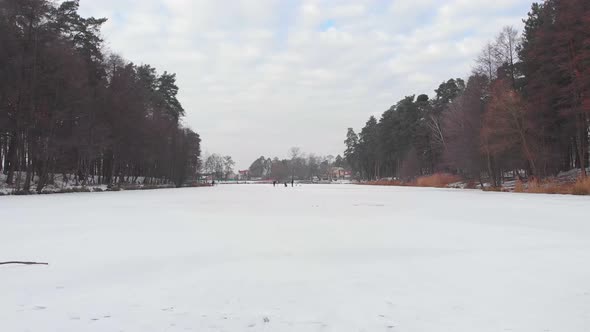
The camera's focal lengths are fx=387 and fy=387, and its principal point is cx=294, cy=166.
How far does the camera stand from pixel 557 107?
92.5ft

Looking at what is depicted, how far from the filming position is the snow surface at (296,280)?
303 centimetres

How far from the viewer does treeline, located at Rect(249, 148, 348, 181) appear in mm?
133875

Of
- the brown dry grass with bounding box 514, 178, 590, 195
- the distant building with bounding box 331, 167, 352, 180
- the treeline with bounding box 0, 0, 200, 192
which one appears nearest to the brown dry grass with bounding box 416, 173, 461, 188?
the brown dry grass with bounding box 514, 178, 590, 195

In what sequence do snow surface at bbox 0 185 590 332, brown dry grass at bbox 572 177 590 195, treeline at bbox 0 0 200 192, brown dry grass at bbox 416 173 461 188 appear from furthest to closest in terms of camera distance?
brown dry grass at bbox 416 173 461 188, treeline at bbox 0 0 200 192, brown dry grass at bbox 572 177 590 195, snow surface at bbox 0 185 590 332

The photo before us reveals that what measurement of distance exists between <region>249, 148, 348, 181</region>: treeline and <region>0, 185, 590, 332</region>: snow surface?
371 ft

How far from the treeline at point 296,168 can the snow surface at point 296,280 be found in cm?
11300

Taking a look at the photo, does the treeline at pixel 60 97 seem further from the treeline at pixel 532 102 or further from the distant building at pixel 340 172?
the distant building at pixel 340 172

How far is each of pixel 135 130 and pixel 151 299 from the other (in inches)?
1351

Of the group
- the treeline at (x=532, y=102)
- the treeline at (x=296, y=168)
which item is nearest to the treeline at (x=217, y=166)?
the treeline at (x=296, y=168)

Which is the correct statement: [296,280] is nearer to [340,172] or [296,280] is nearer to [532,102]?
[532,102]

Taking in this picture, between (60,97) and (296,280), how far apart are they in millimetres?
26264

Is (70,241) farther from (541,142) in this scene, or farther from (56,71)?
(541,142)

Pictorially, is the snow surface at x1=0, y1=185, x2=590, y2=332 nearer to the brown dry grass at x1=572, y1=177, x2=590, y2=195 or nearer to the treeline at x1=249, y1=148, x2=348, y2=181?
the brown dry grass at x1=572, y1=177, x2=590, y2=195

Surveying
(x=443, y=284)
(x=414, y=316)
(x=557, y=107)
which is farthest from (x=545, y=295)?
(x=557, y=107)
